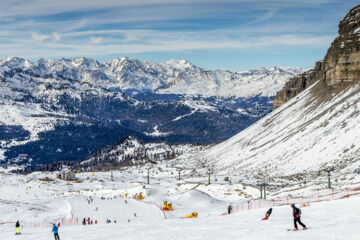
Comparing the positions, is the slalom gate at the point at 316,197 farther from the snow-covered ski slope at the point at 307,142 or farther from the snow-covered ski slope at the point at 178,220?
the snow-covered ski slope at the point at 307,142

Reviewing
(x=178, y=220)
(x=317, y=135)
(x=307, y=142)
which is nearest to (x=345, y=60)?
(x=317, y=135)

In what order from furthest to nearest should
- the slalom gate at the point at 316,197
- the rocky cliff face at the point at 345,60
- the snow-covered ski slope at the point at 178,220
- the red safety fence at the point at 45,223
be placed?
1. the rocky cliff face at the point at 345,60
2. the red safety fence at the point at 45,223
3. the slalom gate at the point at 316,197
4. the snow-covered ski slope at the point at 178,220

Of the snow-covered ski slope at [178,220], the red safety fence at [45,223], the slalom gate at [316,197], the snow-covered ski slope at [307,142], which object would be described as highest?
the snow-covered ski slope at [307,142]

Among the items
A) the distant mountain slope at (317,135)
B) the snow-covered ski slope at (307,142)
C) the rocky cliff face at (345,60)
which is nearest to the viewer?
the snow-covered ski slope at (307,142)

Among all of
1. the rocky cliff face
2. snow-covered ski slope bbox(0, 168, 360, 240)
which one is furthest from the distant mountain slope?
snow-covered ski slope bbox(0, 168, 360, 240)

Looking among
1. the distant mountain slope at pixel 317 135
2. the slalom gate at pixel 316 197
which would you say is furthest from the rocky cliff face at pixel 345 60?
the slalom gate at pixel 316 197

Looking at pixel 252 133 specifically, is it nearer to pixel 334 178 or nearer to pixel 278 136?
pixel 278 136

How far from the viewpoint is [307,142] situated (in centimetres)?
13725

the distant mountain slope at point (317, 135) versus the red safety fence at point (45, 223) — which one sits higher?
the distant mountain slope at point (317, 135)

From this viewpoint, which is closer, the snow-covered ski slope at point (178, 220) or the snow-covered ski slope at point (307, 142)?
the snow-covered ski slope at point (178, 220)

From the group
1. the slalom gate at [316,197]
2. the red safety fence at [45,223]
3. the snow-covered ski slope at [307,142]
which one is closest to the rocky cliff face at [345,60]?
the snow-covered ski slope at [307,142]

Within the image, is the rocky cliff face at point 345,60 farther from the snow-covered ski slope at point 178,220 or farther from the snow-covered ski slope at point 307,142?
the snow-covered ski slope at point 178,220

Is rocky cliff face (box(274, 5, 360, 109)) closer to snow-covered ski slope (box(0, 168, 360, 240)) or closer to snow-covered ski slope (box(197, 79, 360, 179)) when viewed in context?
snow-covered ski slope (box(197, 79, 360, 179))

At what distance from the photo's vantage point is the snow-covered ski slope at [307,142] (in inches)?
4535
